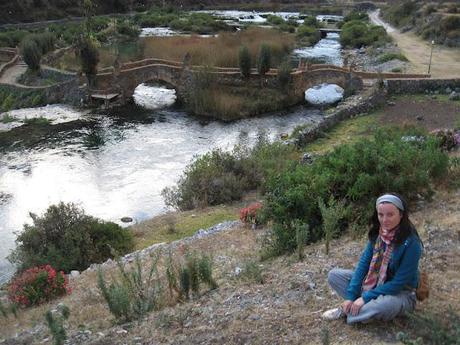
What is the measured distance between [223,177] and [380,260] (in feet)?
38.9

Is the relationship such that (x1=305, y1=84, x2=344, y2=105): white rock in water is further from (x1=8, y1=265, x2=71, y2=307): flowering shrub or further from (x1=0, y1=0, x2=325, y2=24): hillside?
(x1=0, y1=0, x2=325, y2=24): hillside

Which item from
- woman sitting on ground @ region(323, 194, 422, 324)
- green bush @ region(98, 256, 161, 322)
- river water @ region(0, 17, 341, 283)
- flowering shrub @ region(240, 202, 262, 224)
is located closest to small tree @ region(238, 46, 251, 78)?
river water @ region(0, 17, 341, 283)

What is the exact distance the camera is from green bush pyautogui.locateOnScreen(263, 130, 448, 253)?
9.73 meters

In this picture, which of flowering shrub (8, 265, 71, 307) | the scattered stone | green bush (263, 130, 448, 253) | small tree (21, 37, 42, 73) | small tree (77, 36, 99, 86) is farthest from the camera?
small tree (21, 37, 42, 73)

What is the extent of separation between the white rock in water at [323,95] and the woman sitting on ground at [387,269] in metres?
28.9

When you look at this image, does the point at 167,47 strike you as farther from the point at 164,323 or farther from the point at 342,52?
the point at 164,323

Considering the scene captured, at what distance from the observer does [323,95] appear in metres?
35.7

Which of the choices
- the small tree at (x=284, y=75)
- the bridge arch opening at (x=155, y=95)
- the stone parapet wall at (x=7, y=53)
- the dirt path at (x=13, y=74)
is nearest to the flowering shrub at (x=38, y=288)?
the bridge arch opening at (x=155, y=95)

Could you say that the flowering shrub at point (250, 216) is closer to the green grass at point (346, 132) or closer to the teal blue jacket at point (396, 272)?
the teal blue jacket at point (396, 272)

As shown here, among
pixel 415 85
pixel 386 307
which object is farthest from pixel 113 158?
pixel 386 307

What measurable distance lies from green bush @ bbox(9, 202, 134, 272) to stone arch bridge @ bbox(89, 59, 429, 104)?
20537mm

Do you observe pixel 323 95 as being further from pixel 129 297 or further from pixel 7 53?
pixel 129 297

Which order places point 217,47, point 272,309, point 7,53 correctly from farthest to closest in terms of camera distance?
1. point 7,53
2. point 217,47
3. point 272,309

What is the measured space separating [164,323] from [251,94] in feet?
88.3
